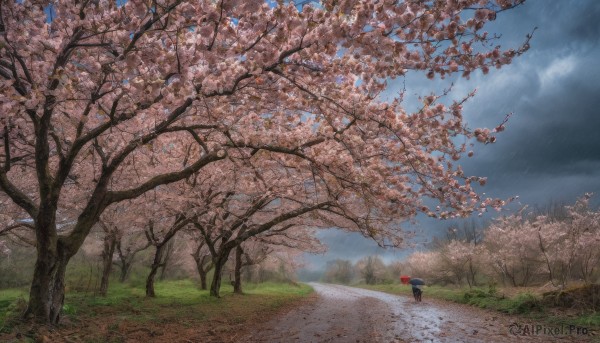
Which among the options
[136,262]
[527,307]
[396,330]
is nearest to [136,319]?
[396,330]

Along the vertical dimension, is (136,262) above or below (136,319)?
above

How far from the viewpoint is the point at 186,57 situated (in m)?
6.31

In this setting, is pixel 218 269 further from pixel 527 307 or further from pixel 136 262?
pixel 136 262

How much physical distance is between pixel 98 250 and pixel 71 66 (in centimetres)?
3428

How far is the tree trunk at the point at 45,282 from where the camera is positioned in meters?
8.59

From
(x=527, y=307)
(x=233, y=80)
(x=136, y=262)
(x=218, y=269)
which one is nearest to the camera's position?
(x=233, y=80)

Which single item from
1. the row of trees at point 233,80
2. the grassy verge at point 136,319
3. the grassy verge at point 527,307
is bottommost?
the grassy verge at point 136,319

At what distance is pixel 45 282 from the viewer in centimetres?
868

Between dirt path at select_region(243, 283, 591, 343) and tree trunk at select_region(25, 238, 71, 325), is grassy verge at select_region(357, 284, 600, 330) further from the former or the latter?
tree trunk at select_region(25, 238, 71, 325)

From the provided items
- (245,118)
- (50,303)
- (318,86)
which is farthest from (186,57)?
(50,303)

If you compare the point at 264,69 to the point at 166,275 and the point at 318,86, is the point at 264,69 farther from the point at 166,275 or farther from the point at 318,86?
the point at 166,275

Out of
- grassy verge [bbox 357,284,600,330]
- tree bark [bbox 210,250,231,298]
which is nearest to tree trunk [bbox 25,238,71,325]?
tree bark [bbox 210,250,231,298]

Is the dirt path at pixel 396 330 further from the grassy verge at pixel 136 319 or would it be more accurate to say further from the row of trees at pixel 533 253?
the row of trees at pixel 533 253

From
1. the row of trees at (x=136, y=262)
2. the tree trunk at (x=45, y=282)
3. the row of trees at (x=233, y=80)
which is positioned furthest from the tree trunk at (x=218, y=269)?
the tree trunk at (x=45, y=282)
